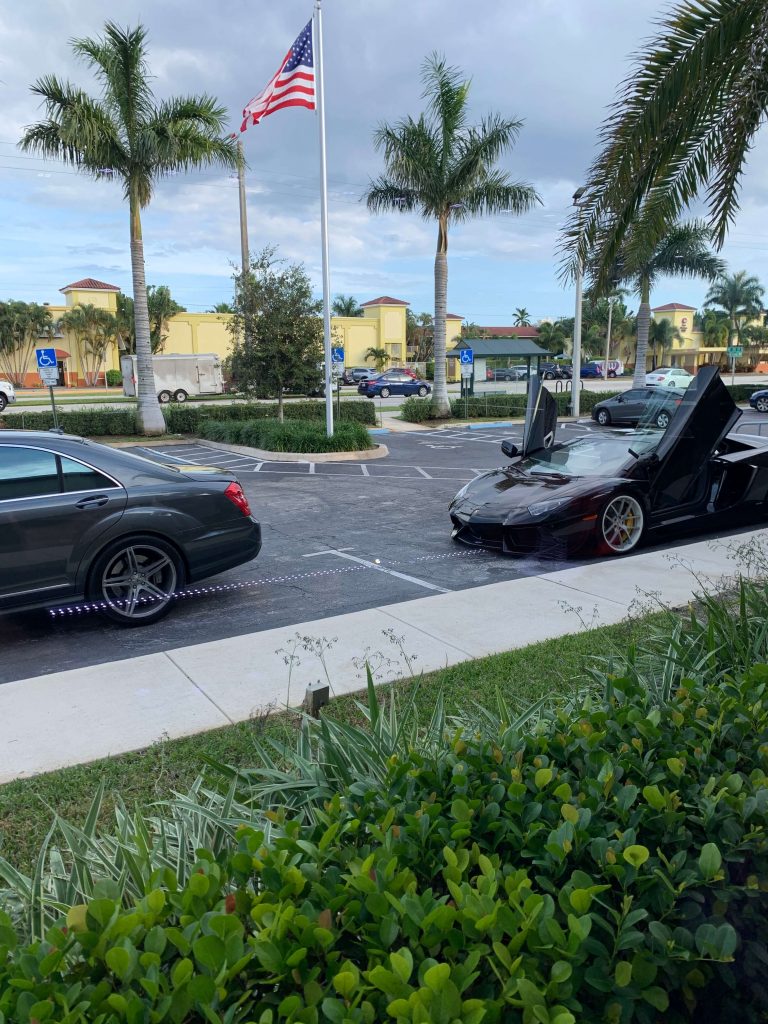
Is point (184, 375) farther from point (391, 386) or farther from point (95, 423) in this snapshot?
point (95, 423)

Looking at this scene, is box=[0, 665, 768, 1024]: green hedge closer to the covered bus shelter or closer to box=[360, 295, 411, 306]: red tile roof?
the covered bus shelter

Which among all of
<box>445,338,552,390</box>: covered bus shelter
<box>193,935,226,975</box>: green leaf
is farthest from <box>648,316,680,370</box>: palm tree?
<box>193,935,226,975</box>: green leaf

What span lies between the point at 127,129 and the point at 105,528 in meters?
16.9

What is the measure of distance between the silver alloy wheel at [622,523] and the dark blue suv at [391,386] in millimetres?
36263

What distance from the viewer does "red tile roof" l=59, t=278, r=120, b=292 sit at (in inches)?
2210

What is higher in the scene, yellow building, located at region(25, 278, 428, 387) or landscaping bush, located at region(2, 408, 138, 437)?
yellow building, located at region(25, 278, 428, 387)

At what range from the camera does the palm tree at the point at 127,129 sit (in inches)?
754

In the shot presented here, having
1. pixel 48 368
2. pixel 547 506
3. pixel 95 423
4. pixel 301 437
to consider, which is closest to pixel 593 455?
pixel 547 506

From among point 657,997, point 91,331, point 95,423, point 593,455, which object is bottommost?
point 657,997

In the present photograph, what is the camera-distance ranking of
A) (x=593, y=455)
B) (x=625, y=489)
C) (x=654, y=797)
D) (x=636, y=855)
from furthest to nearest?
1. (x=593, y=455)
2. (x=625, y=489)
3. (x=654, y=797)
4. (x=636, y=855)

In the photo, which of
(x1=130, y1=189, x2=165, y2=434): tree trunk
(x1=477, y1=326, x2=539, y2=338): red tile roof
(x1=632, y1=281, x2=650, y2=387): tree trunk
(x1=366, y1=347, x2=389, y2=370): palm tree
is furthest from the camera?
(x1=477, y1=326, x2=539, y2=338): red tile roof

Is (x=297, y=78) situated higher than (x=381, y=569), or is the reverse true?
(x=297, y=78)

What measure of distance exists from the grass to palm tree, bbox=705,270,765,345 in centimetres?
7523

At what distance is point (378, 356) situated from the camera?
2616 inches
